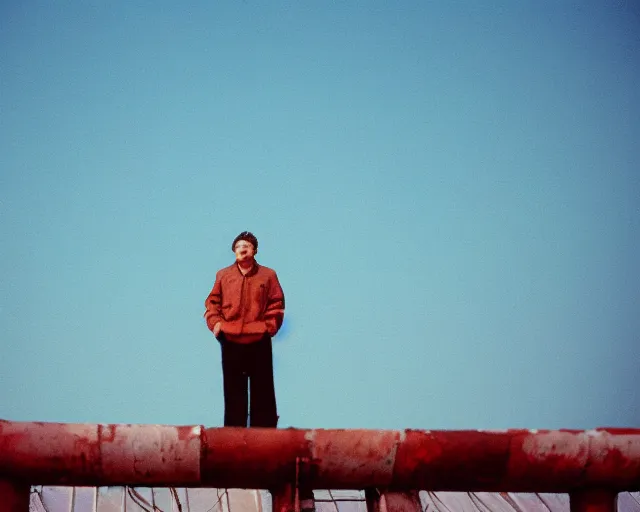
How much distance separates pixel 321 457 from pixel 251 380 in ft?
9.56

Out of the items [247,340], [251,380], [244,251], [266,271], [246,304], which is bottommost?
[251,380]

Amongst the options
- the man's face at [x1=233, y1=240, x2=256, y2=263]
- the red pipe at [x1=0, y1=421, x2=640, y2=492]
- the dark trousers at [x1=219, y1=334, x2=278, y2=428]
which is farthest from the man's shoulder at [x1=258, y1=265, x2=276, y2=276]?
the red pipe at [x1=0, y1=421, x2=640, y2=492]

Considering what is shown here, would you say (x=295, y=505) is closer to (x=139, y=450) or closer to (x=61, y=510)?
(x=139, y=450)

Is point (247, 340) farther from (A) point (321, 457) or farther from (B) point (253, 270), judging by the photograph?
(A) point (321, 457)

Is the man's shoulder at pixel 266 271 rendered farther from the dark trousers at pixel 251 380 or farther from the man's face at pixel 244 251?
the dark trousers at pixel 251 380

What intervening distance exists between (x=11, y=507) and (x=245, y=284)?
3192mm

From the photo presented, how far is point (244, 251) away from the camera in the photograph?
6.00 m

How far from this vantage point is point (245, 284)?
19.4 feet

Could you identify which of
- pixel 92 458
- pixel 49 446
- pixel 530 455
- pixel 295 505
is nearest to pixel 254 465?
pixel 295 505

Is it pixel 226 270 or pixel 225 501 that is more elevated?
pixel 226 270

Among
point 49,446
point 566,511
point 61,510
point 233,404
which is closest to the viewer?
point 49,446

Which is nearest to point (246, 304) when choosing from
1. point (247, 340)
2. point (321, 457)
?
point (247, 340)

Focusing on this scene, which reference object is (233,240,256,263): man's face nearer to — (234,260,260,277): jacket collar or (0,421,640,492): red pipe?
(234,260,260,277): jacket collar

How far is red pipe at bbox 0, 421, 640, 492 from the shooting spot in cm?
294
